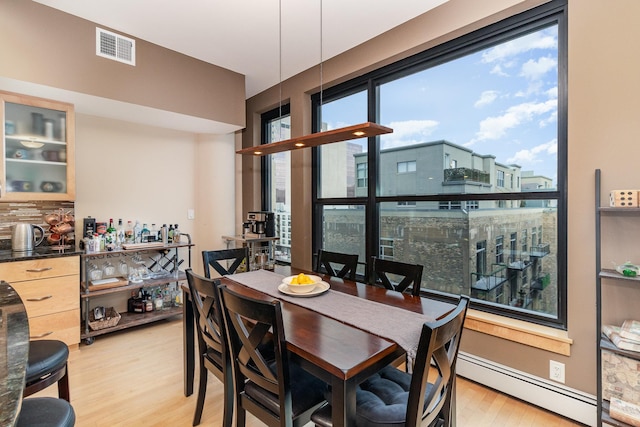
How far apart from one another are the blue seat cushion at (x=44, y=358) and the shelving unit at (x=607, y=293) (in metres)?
2.86

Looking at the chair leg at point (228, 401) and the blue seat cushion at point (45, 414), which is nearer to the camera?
the blue seat cushion at point (45, 414)

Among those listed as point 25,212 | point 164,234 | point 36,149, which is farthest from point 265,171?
point 25,212

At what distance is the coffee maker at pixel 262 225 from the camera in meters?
4.12

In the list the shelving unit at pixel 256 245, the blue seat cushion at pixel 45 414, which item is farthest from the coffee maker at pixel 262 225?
the blue seat cushion at pixel 45 414

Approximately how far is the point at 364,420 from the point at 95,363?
103 inches

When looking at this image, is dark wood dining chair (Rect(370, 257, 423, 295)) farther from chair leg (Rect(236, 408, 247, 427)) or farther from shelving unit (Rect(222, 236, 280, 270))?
shelving unit (Rect(222, 236, 280, 270))

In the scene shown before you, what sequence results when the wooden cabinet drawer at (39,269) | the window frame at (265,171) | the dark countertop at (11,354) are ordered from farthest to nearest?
the window frame at (265,171) → the wooden cabinet drawer at (39,269) → the dark countertop at (11,354)

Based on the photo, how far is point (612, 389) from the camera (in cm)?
177

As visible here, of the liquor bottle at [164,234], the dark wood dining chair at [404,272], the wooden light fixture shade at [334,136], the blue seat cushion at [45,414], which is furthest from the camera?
the liquor bottle at [164,234]

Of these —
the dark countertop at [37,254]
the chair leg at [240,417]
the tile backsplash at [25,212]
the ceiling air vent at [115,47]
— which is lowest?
the chair leg at [240,417]

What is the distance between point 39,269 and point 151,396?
1.51 metres

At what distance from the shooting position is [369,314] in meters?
1.71

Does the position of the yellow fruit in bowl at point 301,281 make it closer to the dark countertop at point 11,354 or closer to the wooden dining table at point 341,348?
the wooden dining table at point 341,348

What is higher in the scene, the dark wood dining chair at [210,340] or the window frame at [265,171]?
the window frame at [265,171]
